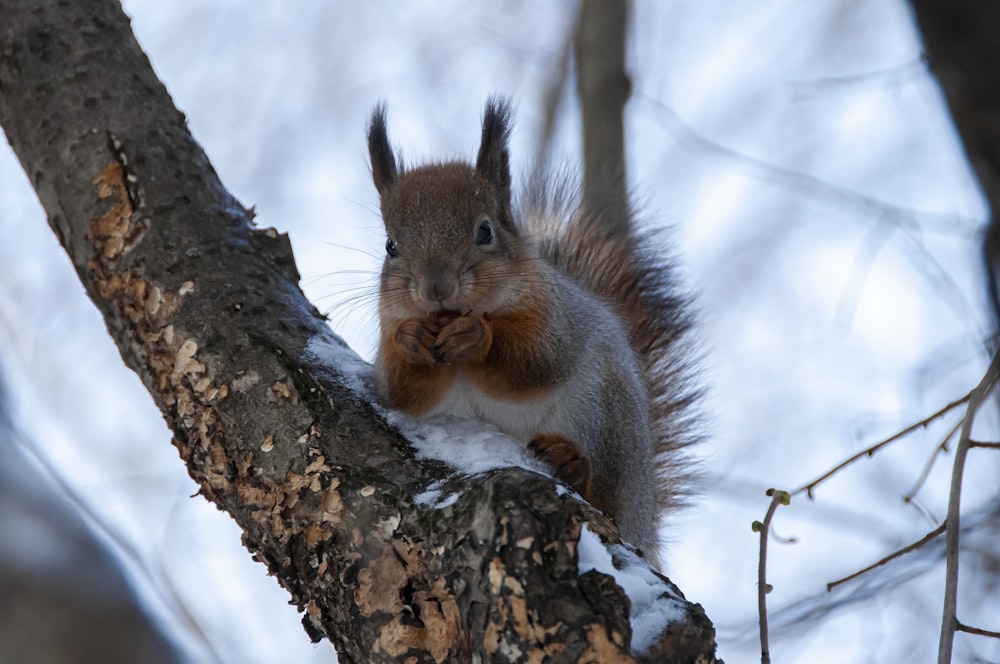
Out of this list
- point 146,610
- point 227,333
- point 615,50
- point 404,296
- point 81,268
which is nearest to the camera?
point 146,610

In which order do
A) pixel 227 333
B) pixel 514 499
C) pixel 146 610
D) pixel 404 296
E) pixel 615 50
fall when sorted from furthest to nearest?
pixel 615 50 → pixel 404 296 → pixel 227 333 → pixel 514 499 → pixel 146 610

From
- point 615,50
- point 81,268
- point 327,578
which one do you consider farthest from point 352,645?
point 615,50

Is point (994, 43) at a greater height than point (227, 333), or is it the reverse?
point (994, 43)

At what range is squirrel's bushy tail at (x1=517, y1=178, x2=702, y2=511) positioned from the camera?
3.59 m

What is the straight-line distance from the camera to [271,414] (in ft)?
6.86

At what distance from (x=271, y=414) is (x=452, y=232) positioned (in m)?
0.90

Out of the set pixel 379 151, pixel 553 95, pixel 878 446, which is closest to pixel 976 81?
pixel 878 446

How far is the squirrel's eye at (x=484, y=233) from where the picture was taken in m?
2.86

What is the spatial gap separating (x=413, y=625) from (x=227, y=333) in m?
Result: 0.81

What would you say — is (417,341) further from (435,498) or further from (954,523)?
(954,523)

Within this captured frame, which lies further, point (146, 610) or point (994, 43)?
point (994, 43)

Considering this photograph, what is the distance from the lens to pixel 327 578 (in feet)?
6.10

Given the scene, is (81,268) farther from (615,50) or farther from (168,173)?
(615,50)

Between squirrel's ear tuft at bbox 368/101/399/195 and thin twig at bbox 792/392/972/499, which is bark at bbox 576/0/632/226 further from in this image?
thin twig at bbox 792/392/972/499
